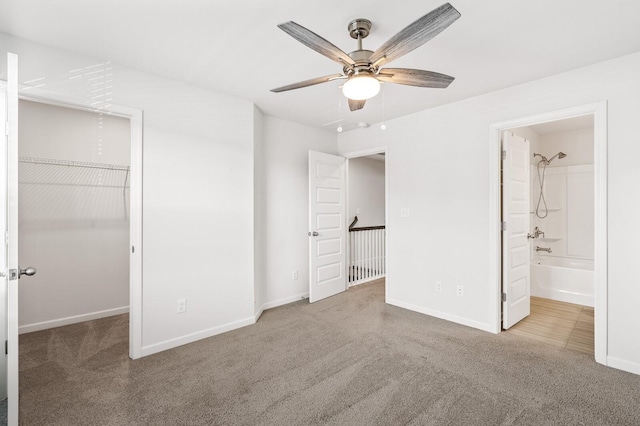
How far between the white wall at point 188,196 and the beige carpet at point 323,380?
0.30m

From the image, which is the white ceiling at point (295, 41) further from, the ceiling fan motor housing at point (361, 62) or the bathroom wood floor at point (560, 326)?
the bathroom wood floor at point (560, 326)

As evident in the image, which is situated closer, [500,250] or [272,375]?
[272,375]

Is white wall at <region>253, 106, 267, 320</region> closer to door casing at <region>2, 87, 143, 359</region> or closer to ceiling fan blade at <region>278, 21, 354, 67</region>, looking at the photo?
door casing at <region>2, 87, 143, 359</region>

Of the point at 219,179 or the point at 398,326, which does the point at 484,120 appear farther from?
the point at 219,179

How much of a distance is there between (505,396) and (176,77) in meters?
3.64

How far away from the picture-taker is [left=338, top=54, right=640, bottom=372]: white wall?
2385 mm

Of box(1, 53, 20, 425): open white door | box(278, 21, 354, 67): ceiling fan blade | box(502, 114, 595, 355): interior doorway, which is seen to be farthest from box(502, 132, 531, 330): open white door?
box(1, 53, 20, 425): open white door

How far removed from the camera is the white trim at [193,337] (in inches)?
106

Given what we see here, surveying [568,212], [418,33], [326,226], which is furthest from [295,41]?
[568,212]

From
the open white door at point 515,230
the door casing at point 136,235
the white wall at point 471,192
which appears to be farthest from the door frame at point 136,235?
the open white door at point 515,230

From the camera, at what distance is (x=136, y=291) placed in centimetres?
264

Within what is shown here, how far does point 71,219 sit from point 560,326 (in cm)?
550

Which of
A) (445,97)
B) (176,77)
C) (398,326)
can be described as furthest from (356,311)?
(176,77)

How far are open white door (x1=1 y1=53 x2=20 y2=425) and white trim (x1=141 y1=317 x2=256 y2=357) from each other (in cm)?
121
